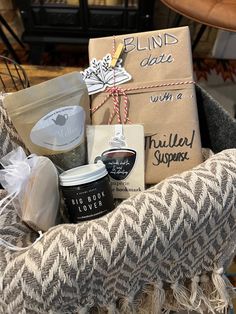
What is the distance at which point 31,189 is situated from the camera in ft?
1.58

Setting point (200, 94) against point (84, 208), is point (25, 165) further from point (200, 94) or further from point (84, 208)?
point (200, 94)

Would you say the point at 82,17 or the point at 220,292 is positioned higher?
the point at 82,17

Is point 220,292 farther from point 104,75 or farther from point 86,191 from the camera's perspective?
point 104,75

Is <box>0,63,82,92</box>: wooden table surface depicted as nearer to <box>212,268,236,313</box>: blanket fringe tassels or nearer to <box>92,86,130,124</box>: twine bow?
<box>92,86,130,124</box>: twine bow

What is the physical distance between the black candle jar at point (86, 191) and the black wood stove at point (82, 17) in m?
0.86

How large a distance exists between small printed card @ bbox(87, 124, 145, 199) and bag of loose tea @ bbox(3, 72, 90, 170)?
27 millimetres

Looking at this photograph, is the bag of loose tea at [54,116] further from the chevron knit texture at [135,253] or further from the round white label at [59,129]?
the chevron knit texture at [135,253]

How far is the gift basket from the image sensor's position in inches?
16.2

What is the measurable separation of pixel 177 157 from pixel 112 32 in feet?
2.63

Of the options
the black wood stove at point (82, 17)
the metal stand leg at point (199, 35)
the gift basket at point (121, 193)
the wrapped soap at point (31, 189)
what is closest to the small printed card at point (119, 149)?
the gift basket at point (121, 193)

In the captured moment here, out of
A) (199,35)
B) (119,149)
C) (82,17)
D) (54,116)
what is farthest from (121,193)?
(199,35)

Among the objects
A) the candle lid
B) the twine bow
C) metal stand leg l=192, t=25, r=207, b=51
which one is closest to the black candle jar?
the candle lid

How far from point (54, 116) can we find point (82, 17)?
81 centimetres

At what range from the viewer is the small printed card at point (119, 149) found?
1.97ft
